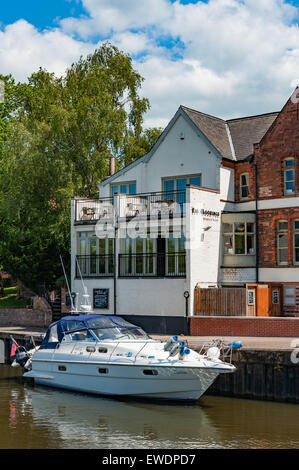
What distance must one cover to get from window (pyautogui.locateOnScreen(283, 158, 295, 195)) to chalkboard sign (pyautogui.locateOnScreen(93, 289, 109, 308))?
10.3 m

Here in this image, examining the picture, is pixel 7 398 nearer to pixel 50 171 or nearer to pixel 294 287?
pixel 294 287

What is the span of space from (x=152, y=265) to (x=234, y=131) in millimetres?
9527

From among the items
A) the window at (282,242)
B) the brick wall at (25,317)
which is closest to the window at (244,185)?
the window at (282,242)

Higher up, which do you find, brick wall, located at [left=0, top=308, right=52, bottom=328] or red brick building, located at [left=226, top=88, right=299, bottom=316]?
red brick building, located at [left=226, top=88, right=299, bottom=316]

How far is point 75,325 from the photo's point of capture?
971 inches

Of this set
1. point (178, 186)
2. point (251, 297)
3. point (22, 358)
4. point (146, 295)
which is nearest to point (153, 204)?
point (178, 186)

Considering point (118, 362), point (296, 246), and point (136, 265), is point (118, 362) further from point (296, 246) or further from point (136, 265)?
point (296, 246)

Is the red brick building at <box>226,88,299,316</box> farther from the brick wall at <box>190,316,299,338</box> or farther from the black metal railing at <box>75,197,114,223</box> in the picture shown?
the black metal railing at <box>75,197,114,223</box>

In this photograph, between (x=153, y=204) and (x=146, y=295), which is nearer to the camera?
(x=146, y=295)

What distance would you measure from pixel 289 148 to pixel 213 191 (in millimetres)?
4220

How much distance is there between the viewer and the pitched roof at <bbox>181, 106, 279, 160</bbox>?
109 ft

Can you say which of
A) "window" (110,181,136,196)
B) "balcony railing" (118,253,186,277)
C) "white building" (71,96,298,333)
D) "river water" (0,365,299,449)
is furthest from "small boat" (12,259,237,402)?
"window" (110,181,136,196)

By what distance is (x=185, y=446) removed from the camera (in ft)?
54.7
